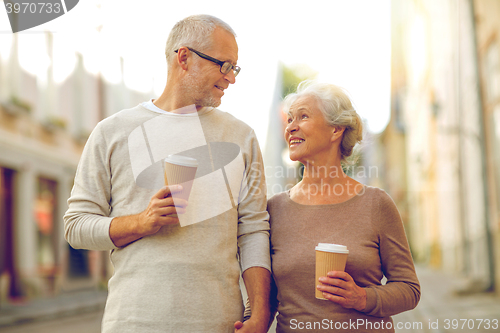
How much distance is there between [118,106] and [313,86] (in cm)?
1663

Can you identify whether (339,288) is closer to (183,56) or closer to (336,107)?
(336,107)

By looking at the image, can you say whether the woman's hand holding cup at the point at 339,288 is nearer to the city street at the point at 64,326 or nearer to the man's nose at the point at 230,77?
the man's nose at the point at 230,77

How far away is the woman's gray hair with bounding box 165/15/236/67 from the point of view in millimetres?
2402

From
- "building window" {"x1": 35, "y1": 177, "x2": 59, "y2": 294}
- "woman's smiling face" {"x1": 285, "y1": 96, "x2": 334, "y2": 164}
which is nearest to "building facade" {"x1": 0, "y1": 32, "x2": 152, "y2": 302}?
"building window" {"x1": 35, "y1": 177, "x2": 59, "y2": 294}

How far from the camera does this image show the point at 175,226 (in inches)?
85.2

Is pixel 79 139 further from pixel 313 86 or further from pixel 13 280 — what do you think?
pixel 313 86

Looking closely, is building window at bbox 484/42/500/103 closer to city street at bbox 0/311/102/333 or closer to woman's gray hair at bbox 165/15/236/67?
city street at bbox 0/311/102/333

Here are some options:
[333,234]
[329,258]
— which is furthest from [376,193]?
[329,258]

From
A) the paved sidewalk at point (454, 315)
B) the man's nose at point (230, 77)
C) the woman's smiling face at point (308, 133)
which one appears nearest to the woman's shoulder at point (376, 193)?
the woman's smiling face at point (308, 133)

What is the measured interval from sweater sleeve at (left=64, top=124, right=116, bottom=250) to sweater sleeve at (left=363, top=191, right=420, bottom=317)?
46.8 inches

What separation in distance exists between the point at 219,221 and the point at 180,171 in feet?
1.17

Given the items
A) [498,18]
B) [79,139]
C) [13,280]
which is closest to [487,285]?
[498,18]

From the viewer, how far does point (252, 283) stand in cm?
226

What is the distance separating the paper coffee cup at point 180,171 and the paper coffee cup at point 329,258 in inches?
23.4
